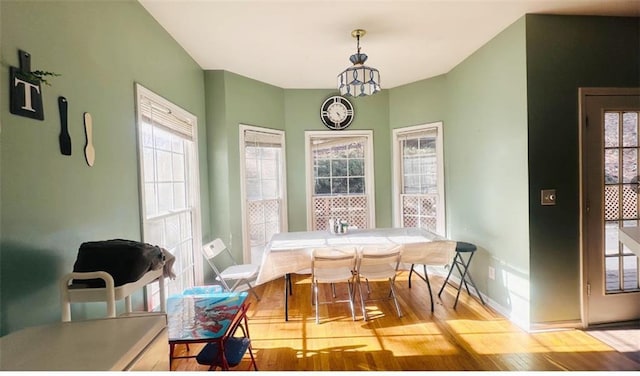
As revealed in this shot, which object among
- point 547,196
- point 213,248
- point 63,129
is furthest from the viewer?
point 213,248

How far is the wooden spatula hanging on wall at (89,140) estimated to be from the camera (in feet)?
5.37

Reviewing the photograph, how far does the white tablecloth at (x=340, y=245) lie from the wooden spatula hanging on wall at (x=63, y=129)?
179 centimetres

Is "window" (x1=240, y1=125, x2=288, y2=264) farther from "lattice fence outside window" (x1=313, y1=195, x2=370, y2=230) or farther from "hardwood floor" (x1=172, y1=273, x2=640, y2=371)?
"hardwood floor" (x1=172, y1=273, x2=640, y2=371)

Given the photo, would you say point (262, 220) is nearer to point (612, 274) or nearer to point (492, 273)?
point (492, 273)

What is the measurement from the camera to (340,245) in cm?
298

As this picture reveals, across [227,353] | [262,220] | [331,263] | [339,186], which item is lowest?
[227,353]

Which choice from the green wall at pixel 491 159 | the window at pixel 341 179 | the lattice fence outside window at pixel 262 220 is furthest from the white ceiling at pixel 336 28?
the lattice fence outside window at pixel 262 220

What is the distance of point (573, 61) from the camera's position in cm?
260

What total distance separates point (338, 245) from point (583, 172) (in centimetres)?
240

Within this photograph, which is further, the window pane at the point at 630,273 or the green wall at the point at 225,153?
the green wall at the point at 225,153

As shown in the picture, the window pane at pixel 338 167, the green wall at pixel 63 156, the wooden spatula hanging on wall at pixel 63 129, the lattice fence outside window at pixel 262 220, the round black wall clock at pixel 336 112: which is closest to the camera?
the green wall at pixel 63 156

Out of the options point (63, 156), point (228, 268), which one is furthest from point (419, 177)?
point (63, 156)

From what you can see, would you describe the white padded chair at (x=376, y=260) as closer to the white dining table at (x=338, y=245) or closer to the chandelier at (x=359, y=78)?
the white dining table at (x=338, y=245)

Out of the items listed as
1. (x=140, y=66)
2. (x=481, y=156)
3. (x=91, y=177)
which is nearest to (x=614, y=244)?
(x=481, y=156)
